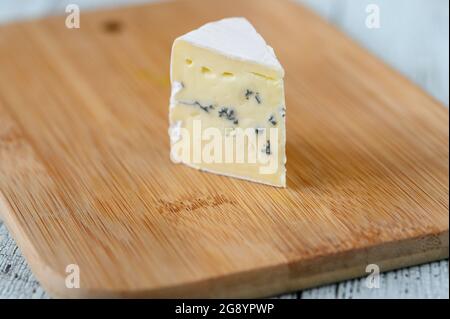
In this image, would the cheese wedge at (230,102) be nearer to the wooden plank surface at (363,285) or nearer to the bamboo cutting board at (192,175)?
the bamboo cutting board at (192,175)

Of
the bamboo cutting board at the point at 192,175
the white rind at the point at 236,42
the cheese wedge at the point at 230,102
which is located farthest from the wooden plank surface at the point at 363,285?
the white rind at the point at 236,42

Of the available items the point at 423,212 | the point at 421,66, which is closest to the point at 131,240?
the point at 423,212

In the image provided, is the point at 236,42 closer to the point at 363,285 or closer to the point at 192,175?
the point at 192,175

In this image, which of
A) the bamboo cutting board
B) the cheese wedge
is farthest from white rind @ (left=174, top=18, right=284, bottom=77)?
the bamboo cutting board

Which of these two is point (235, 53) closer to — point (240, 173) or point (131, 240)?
point (240, 173)

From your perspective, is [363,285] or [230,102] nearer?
[363,285]

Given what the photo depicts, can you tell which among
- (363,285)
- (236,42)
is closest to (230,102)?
(236,42)
